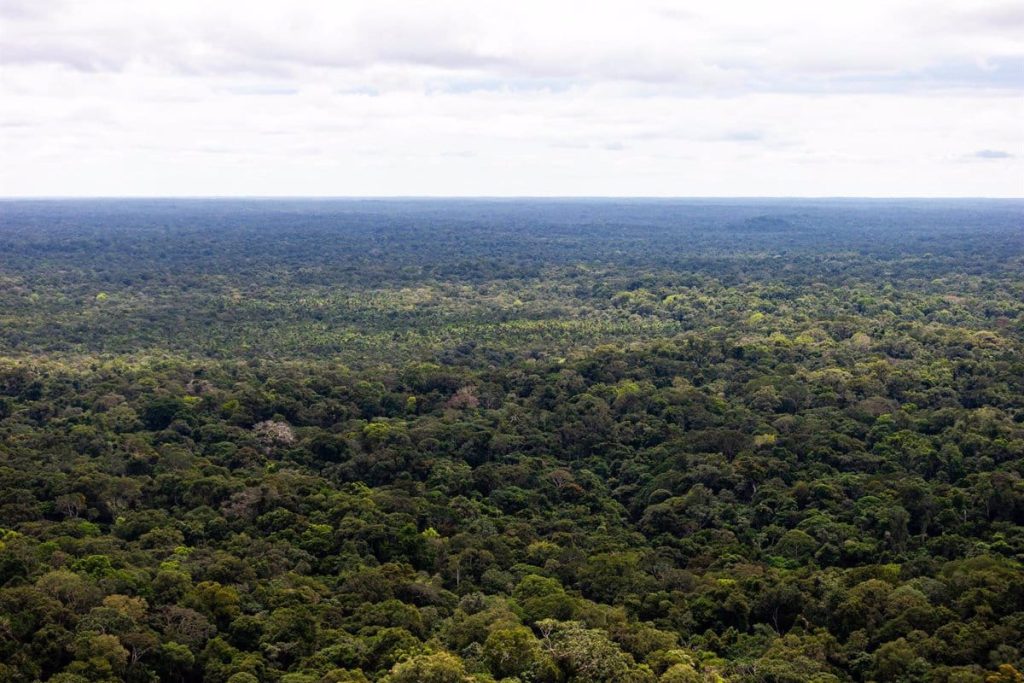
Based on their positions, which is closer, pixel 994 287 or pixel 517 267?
pixel 994 287

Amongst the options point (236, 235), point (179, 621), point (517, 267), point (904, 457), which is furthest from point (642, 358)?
point (236, 235)

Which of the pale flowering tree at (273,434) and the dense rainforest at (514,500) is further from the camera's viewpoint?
the pale flowering tree at (273,434)

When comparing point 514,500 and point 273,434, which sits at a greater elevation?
point 273,434

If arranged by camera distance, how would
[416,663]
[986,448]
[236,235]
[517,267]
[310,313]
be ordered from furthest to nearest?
1. [236,235]
2. [517,267]
3. [310,313]
4. [986,448]
5. [416,663]

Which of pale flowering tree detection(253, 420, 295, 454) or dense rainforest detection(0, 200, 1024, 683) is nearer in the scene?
dense rainforest detection(0, 200, 1024, 683)

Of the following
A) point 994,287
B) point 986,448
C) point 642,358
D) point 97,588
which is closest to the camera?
point 97,588

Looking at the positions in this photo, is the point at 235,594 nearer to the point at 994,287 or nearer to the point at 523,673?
the point at 523,673
